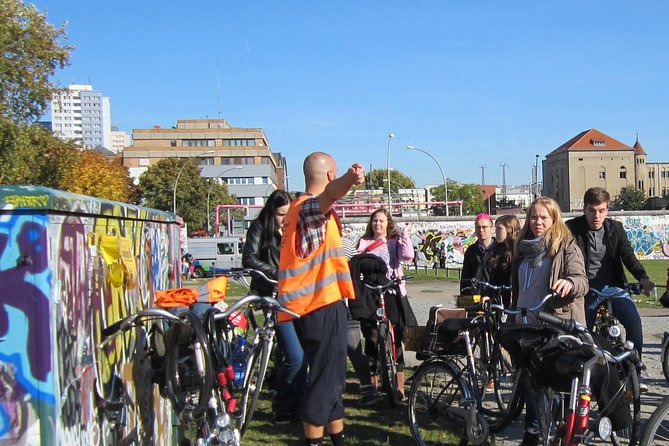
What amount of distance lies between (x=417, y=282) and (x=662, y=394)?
19403 millimetres

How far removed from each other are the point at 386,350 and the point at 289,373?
1087mm

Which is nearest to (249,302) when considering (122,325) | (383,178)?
(122,325)

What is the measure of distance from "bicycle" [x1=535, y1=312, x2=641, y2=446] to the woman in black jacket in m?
2.31

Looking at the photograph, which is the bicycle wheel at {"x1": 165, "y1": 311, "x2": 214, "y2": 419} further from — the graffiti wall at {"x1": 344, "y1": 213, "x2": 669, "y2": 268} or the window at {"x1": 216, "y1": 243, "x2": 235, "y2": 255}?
the window at {"x1": 216, "y1": 243, "x2": 235, "y2": 255}

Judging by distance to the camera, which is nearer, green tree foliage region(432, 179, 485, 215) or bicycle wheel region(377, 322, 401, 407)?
bicycle wheel region(377, 322, 401, 407)

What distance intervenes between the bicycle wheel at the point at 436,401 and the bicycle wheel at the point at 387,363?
3.96 feet

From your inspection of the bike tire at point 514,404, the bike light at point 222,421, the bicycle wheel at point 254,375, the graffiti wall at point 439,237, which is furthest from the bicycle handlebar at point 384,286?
the graffiti wall at point 439,237

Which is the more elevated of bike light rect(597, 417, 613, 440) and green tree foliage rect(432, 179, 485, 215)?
green tree foliage rect(432, 179, 485, 215)

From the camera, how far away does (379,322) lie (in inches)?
258

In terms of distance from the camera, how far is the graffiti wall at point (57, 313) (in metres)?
2.38

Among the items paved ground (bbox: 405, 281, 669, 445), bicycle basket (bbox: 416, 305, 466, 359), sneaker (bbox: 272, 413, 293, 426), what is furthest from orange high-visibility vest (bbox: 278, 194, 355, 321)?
paved ground (bbox: 405, 281, 669, 445)

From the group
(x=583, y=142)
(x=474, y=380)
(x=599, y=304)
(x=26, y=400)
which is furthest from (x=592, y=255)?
A: (x=583, y=142)

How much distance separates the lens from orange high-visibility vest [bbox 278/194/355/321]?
13.8 feet

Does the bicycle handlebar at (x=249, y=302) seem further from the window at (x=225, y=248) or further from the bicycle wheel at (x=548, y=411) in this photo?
the window at (x=225, y=248)
